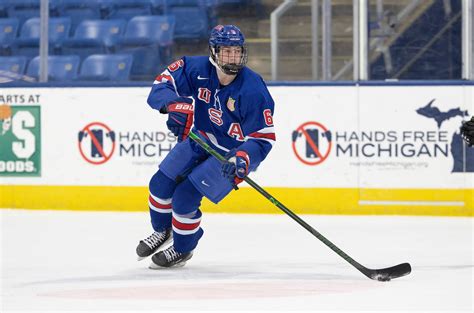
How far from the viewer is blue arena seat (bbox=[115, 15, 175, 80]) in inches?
307

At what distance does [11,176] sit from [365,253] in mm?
2861

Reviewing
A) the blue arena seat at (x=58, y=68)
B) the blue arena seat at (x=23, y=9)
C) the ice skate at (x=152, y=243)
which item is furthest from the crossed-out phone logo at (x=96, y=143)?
the ice skate at (x=152, y=243)

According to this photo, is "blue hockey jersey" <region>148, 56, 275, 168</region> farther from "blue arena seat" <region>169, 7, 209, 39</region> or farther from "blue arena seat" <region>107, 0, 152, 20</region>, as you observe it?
"blue arena seat" <region>107, 0, 152, 20</region>

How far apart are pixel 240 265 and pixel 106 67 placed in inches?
116

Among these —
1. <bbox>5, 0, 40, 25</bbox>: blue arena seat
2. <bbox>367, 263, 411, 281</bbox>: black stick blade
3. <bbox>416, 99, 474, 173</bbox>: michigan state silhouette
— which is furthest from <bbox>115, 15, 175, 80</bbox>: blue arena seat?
<bbox>367, 263, 411, 281</bbox>: black stick blade

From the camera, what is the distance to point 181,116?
469 centimetres

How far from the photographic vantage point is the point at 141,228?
22.0 ft

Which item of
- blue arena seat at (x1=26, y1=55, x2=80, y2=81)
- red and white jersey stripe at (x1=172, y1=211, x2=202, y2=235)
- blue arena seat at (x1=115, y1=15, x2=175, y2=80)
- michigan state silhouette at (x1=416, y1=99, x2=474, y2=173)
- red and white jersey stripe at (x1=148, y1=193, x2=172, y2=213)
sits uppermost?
blue arena seat at (x1=115, y1=15, x2=175, y2=80)

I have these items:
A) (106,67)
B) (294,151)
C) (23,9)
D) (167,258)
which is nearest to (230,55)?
(167,258)

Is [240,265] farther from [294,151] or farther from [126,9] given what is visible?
[126,9]

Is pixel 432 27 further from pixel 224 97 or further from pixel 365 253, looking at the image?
pixel 224 97

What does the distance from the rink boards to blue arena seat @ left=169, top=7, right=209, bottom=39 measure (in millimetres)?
494

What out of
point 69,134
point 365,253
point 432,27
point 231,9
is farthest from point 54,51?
point 365,253

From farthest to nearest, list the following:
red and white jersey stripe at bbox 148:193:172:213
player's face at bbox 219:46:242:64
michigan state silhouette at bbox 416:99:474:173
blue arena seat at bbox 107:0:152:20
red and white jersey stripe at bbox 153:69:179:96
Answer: blue arena seat at bbox 107:0:152:20, michigan state silhouette at bbox 416:99:474:173, red and white jersey stripe at bbox 148:193:172:213, red and white jersey stripe at bbox 153:69:179:96, player's face at bbox 219:46:242:64
